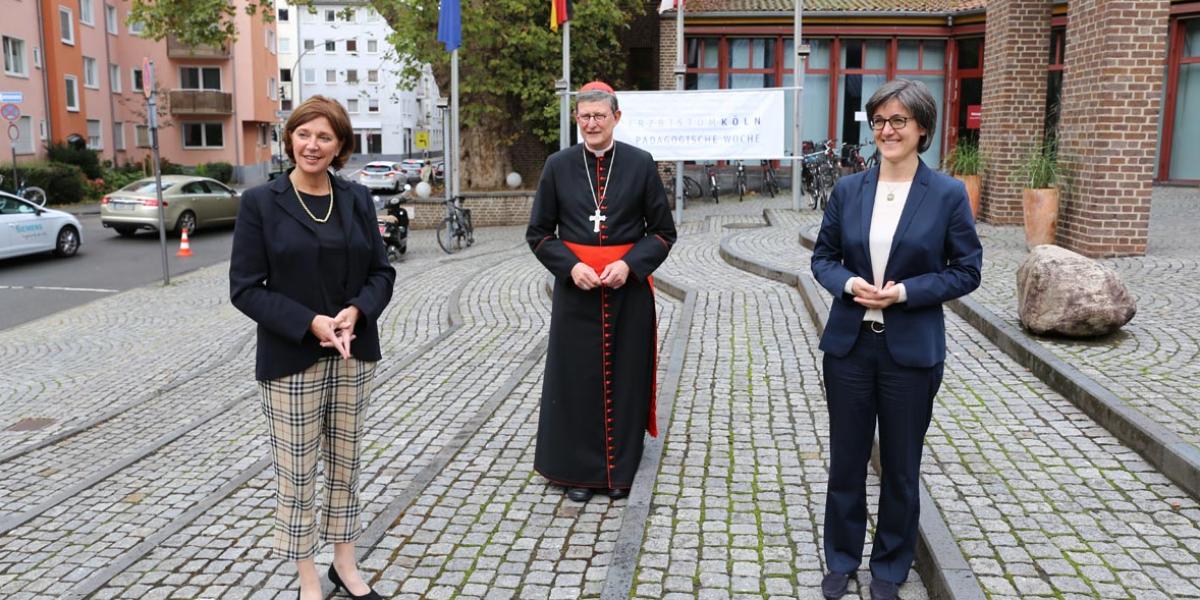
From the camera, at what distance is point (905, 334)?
3455 millimetres

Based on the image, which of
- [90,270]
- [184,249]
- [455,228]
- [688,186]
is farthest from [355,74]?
[90,270]

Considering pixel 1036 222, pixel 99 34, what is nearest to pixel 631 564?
pixel 1036 222

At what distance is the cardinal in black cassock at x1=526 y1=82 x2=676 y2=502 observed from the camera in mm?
4793

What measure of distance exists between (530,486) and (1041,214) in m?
8.55

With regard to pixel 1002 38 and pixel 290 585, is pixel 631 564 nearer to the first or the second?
pixel 290 585

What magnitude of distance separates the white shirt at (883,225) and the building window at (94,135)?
4476 centimetres

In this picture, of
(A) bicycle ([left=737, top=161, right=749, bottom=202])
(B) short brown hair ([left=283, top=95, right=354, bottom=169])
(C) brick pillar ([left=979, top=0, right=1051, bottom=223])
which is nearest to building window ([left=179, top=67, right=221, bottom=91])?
(A) bicycle ([left=737, top=161, right=749, bottom=202])

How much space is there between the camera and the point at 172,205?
76.0 ft

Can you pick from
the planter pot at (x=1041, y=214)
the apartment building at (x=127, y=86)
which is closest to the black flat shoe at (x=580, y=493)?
Result: the planter pot at (x=1041, y=214)

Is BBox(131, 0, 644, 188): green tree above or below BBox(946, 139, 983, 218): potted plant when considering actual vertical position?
above

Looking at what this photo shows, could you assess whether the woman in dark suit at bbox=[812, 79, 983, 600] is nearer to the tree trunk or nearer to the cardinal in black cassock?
the cardinal in black cassock

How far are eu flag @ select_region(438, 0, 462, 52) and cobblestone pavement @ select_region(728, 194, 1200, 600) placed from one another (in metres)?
14.6

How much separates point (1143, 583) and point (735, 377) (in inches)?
147

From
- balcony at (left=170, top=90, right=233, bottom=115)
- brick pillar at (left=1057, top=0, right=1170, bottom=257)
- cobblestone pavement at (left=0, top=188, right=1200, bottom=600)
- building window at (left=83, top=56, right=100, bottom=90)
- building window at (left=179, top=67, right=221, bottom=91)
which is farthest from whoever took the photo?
building window at (left=179, top=67, right=221, bottom=91)
